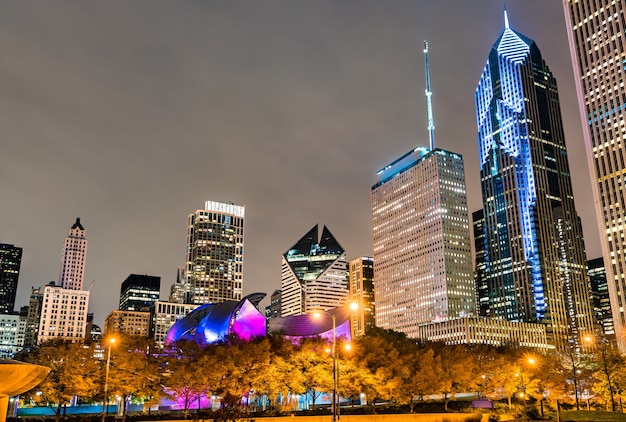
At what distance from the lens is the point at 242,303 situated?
119688 mm

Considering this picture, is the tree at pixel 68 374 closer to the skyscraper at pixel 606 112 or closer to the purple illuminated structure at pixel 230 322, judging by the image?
the purple illuminated structure at pixel 230 322

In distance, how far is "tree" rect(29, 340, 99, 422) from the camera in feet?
195

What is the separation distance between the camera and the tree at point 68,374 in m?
59.3

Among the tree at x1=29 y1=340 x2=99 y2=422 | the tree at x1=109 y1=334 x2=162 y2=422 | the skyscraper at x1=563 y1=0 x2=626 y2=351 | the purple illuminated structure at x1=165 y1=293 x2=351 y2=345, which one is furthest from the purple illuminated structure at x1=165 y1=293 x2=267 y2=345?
the skyscraper at x1=563 y1=0 x2=626 y2=351

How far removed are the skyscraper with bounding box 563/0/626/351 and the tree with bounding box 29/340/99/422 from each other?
134 meters

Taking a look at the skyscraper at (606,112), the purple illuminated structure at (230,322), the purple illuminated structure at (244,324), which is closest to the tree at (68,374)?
the purple illuminated structure at (244,324)

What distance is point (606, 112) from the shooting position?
157 m

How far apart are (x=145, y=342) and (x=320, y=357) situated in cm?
2167

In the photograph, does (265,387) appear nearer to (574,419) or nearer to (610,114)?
(574,419)

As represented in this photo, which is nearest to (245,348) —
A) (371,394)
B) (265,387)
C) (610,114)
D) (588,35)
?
(265,387)

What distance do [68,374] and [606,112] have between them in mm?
151003

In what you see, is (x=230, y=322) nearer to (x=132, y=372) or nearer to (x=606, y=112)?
(x=132, y=372)

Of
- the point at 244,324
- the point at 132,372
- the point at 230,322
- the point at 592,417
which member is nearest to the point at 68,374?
the point at 132,372

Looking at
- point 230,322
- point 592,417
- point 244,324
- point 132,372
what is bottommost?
point 592,417
